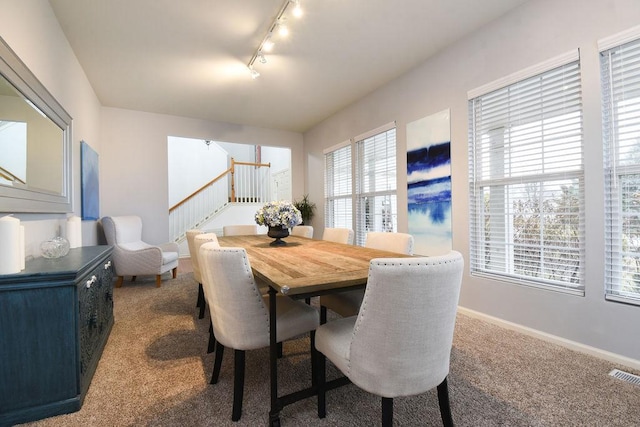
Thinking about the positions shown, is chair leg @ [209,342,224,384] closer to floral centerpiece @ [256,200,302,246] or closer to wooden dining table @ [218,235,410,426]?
wooden dining table @ [218,235,410,426]

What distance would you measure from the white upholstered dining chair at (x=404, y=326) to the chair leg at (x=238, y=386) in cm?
60

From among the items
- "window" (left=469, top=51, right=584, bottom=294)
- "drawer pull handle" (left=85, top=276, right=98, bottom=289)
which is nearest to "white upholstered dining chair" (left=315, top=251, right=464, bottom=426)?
"drawer pull handle" (left=85, top=276, right=98, bottom=289)

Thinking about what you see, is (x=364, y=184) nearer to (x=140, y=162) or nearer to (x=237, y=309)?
(x=237, y=309)

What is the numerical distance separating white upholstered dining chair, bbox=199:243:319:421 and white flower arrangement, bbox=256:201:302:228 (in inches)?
37.7

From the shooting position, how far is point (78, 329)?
1513 millimetres

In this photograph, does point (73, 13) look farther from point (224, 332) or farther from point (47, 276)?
point (224, 332)

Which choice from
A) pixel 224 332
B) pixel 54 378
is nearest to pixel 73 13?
pixel 54 378

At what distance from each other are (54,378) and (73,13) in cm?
288

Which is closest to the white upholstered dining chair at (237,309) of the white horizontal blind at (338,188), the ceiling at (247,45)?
the ceiling at (247,45)

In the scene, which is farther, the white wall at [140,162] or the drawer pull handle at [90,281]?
the white wall at [140,162]

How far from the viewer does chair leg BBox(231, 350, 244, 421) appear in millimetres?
1384

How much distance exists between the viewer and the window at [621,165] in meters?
1.85

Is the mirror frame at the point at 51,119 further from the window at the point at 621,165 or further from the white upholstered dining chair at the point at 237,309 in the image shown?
the window at the point at 621,165

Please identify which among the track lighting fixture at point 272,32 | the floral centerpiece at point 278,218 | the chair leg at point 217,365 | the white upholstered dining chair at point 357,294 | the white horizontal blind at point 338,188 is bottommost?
the chair leg at point 217,365
